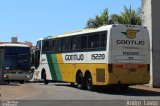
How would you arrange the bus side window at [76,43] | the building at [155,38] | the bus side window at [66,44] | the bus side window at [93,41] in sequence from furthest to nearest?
the building at [155,38] → the bus side window at [66,44] → the bus side window at [76,43] → the bus side window at [93,41]

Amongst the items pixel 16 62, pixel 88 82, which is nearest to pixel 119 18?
pixel 16 62

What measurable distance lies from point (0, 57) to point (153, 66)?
32.1ft

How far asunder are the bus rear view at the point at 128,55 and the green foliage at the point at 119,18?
3022 centimetres

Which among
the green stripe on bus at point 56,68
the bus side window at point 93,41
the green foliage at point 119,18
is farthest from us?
the green foliage at point 119,18

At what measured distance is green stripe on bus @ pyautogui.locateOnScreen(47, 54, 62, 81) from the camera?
3216cm

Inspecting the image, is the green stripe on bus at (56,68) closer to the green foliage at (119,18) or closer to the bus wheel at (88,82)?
the bus wheel at (88,82)

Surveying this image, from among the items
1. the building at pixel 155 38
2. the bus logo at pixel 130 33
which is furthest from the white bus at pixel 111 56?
the building at pixel 155 38

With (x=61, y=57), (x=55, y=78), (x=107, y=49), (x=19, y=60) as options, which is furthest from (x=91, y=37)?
(x=19, y=60)

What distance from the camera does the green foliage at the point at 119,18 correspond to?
58.5 m

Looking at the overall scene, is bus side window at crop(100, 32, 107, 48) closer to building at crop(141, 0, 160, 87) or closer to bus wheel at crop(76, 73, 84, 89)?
bus wheel at crop(76, 73, 84, 89)

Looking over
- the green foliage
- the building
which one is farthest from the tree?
the building

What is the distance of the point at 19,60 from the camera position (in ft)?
119

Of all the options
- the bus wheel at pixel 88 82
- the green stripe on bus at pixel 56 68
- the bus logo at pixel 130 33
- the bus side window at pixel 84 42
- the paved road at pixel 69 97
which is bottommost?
the paved road at pixel 69 97

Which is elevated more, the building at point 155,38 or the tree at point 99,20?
the tree at point 99,20
